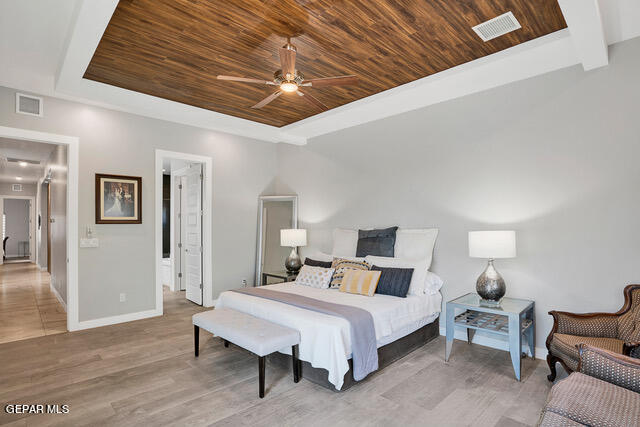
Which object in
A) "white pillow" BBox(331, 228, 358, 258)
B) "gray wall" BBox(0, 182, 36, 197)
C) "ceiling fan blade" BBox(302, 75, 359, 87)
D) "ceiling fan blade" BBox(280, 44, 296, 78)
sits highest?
"ceiling fan blade" BBox(280, 44, 296, 78)

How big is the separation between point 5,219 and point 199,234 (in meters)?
12.2

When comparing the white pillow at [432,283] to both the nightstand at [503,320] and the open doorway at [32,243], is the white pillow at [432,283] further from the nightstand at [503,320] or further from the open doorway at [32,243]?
the open doorway at [32,243]

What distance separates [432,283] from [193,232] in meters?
3.94

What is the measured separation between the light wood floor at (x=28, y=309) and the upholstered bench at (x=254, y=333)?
238cm

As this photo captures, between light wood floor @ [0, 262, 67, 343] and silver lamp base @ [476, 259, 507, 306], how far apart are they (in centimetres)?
481

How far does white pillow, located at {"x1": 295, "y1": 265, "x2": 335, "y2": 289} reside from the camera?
4086 mm

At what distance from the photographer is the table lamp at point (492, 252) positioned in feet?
10.4

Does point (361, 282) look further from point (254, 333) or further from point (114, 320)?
point (114, 320)

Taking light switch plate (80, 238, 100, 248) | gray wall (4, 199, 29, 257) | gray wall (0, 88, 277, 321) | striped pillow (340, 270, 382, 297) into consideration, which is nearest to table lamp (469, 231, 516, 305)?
striped pillow (340, 270, 382, 297)

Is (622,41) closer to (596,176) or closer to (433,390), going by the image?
(596,176)

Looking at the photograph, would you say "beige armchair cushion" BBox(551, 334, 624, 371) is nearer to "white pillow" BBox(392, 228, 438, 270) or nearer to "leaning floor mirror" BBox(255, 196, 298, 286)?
"white pillow" BBox(392, 228, 438, 270)

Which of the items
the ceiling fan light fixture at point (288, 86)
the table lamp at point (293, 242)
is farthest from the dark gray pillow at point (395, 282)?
the ceiling fan light fixture at point (288, 86)

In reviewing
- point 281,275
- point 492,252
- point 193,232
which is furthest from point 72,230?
point 492,252

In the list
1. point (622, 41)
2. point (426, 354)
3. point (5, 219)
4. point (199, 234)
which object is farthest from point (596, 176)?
point (5, 219)
